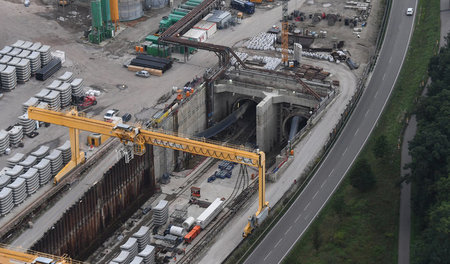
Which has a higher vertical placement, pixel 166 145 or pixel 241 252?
pixel 166 145

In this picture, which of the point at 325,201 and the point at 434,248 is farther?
the point at 325,201

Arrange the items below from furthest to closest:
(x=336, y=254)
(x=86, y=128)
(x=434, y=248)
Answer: (x=86, y=128) < (x=336, y=254) < (x=434, y=248)

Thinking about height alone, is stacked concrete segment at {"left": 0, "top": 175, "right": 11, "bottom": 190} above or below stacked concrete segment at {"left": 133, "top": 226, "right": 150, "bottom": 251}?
above

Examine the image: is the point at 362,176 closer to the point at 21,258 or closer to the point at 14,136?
the point at 21,258

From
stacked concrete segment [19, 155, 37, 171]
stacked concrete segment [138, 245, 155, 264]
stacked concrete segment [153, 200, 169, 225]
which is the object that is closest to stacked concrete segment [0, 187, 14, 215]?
stacked concrete segment [19, 155, 37, 171]

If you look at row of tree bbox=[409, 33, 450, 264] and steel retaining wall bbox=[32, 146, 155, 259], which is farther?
steel retaining wall bbox=[32, 146, 155, 259]

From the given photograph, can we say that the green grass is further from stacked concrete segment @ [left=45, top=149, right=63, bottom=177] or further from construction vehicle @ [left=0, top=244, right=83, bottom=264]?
stacked concrete segment @ [left=45, top=149, right=63, bottom=177]

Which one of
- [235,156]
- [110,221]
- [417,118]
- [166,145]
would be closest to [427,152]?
[417,118]

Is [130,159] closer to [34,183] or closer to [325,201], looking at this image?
[34,183]
